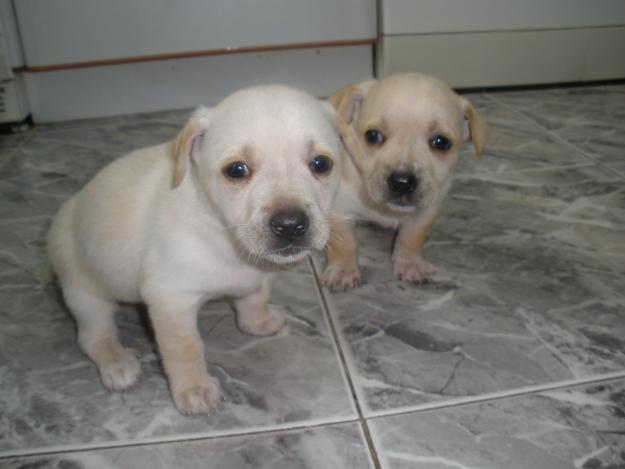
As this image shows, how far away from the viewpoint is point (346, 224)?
1.95 meters

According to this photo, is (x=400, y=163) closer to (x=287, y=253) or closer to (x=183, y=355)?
(x=287, y=253)

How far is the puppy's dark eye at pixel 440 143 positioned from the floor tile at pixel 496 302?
416 mm

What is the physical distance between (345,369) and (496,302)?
58 cm

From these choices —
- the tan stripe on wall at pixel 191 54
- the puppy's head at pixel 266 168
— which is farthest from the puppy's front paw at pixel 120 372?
the tan stripe on wall at pixel 191 54

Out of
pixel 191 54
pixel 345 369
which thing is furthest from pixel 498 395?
pixel 191 54

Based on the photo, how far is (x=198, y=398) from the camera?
1.35 metres

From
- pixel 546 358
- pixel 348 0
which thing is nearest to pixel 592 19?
pixel 348 0

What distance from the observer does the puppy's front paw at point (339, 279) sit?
6.17ft

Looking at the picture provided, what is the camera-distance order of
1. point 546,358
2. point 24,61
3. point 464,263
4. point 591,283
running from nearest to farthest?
point 546,358, point 591,283, point 464,263, point 24,61

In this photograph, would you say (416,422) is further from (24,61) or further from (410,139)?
(24,61)

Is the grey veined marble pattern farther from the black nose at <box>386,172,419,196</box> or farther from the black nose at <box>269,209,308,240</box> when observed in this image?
the black nose at <box>269,209,308,240</box>

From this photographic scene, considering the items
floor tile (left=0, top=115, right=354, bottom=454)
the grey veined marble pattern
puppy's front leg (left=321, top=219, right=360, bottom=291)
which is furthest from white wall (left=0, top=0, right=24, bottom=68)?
puppy's front leg (left=321, top=219, right=360, bottom=291)

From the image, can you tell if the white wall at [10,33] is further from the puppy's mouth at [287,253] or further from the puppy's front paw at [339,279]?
the puppy's mouth at [287,253]

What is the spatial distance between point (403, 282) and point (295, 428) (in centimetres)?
76
